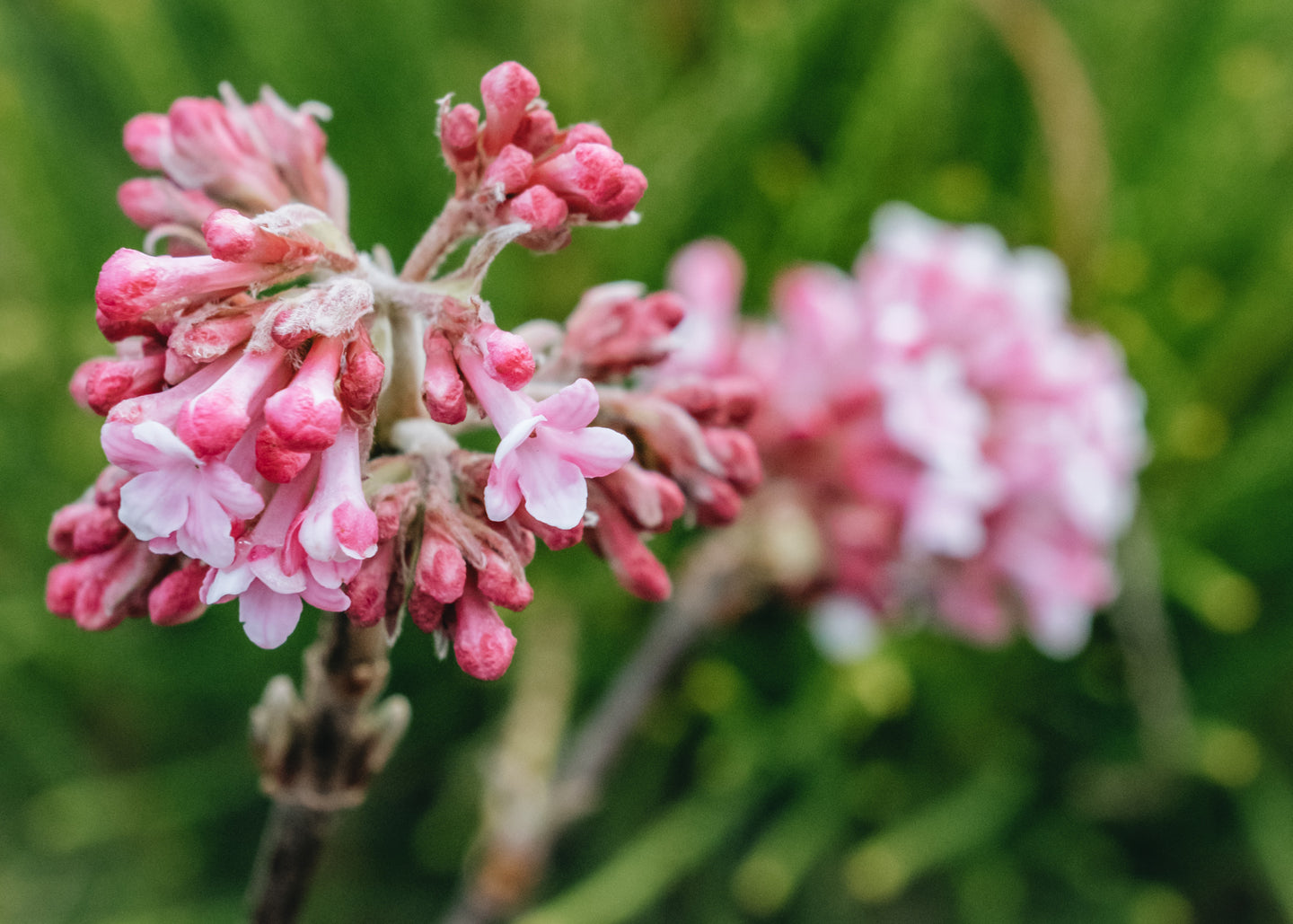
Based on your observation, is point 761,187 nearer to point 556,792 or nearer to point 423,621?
point 556,792

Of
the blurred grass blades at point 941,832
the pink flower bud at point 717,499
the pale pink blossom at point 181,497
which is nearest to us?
the pale pink blossom at point 181,497

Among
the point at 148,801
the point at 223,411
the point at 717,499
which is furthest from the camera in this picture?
the point at 148,801

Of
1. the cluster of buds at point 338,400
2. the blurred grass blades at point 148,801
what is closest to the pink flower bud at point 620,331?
the cluster of buds at point 338,400

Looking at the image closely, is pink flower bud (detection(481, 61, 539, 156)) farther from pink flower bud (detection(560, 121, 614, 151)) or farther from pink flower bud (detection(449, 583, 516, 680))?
pink flower bud (detection(449, 583, 516, 680))

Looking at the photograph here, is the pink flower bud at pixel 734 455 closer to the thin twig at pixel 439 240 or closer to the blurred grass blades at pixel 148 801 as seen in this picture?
the thin twig at pixel 439 240

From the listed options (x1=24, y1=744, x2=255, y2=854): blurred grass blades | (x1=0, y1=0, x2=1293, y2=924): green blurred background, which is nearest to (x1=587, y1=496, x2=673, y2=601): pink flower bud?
(x1=0, y1=0, x2=1293, y2=924): green blurred background

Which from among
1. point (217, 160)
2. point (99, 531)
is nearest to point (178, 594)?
point (99, 531)

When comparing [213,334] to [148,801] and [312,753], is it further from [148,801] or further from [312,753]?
[148,801]
